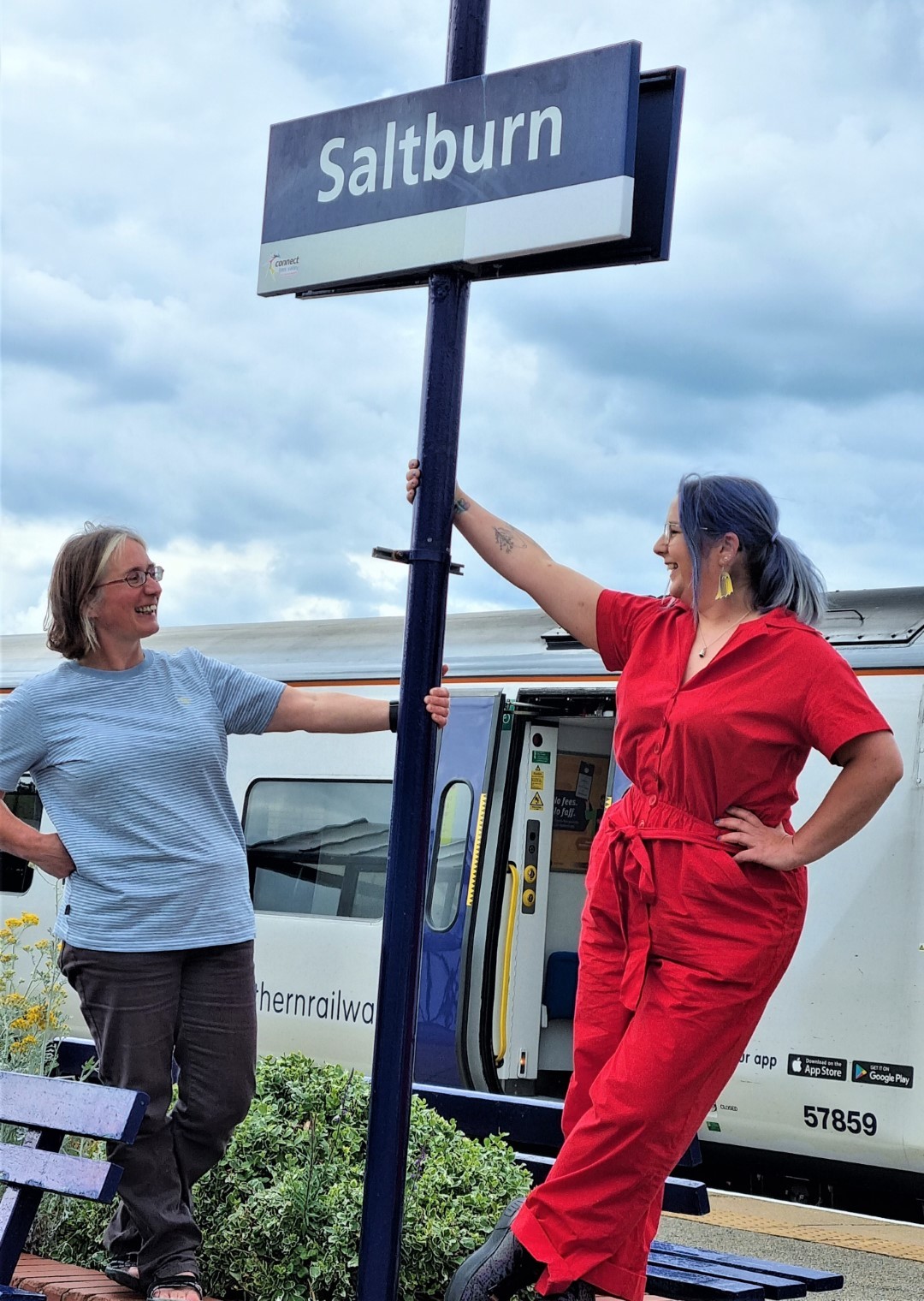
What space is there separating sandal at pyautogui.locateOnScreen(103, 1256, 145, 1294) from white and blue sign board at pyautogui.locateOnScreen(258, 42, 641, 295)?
2.30 meters

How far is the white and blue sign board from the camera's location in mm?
2895

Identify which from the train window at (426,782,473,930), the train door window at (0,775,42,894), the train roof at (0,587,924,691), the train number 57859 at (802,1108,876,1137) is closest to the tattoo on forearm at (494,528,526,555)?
the train roof at (0,587,924,691)

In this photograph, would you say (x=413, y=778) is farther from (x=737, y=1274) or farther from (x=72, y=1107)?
(x=737, y=1274)

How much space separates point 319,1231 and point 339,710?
4.02ft

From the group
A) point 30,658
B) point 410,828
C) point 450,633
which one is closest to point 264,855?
point 450,633

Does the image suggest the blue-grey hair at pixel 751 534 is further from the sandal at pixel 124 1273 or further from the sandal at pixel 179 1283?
the sandal at pixel 124 1273

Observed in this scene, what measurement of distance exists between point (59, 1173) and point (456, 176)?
7.67ft

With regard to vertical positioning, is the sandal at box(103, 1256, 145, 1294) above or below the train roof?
Result: below

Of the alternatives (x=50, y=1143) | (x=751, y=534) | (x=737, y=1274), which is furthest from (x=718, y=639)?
(x=50, y=1143)

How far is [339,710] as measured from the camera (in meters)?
3.70

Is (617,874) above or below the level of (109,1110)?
above

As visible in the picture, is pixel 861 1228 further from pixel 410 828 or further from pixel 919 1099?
pixel 410 828

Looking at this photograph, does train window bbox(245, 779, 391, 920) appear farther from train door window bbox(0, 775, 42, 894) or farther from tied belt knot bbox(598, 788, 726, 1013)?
tied belt knot bbox(598, 788, 726, 1013)

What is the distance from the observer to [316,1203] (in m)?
3.56
